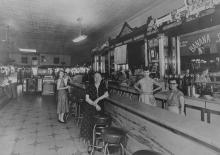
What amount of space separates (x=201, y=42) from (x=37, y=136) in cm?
520

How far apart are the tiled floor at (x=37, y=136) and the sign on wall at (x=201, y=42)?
4.14 m

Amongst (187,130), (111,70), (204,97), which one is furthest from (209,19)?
(111,70)

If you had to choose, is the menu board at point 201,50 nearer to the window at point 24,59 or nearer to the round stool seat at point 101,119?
the round stool seat at point 101,119

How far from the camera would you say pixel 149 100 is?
4762 mm

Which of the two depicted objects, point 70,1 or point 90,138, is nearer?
point 90,138

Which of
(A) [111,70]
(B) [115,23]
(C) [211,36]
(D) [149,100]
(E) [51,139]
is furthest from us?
(A) [111,70]

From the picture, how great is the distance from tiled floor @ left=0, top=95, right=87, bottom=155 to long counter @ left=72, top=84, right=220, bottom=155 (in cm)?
122

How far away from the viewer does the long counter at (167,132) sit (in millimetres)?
1658

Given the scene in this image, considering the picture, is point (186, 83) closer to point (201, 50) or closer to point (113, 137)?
point (201, 50)

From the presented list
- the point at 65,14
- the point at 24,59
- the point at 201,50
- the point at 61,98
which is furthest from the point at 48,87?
the point at 201,50

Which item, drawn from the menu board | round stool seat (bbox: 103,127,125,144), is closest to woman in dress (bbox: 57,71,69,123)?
round stool seat (bbox: 103,127,125,144)

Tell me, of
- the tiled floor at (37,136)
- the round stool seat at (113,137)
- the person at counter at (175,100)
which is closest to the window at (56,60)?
the tiled floor at (37,136)

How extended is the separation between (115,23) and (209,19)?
16.9 feet

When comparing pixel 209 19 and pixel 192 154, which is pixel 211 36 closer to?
pixel 209 19
